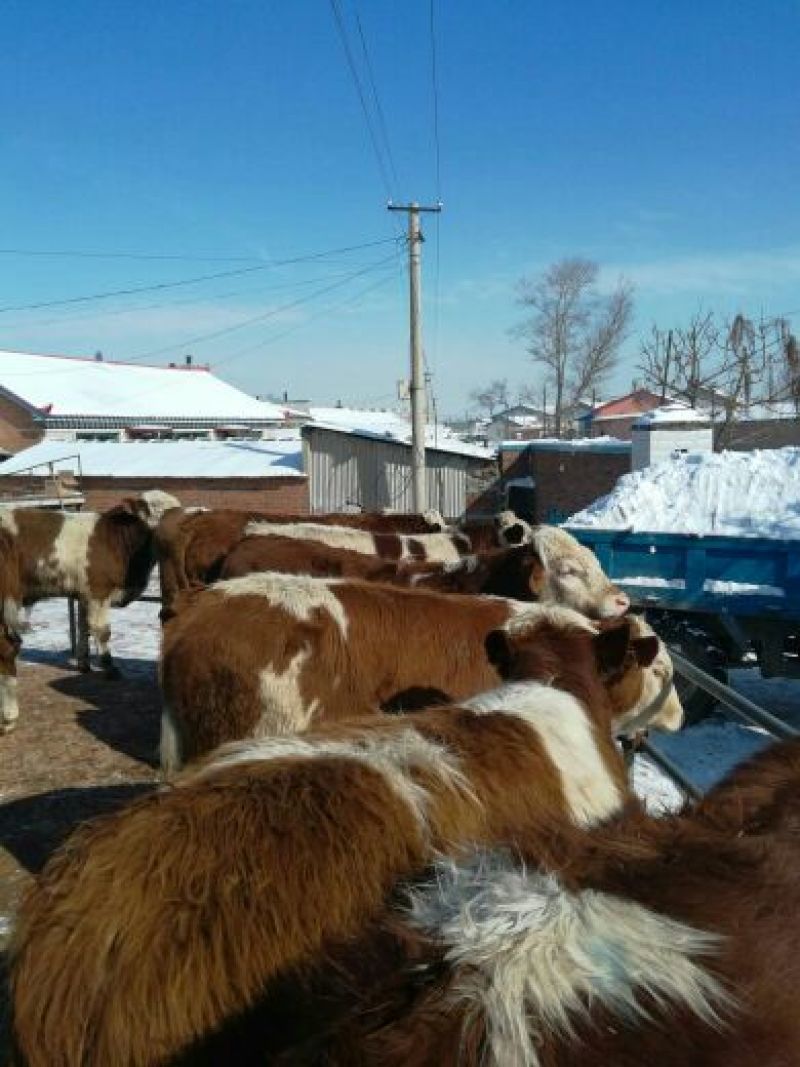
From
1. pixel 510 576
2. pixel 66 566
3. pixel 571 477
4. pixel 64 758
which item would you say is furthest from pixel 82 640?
pixel 571 477

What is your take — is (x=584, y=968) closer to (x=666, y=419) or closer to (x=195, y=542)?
(x=195, y=542)

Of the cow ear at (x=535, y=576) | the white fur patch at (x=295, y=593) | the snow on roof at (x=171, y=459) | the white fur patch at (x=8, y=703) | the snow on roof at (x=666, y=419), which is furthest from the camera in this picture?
the snow on roof at (x=171, y=459)

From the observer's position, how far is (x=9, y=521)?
31.4 feet

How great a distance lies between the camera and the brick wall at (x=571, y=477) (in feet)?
68.0

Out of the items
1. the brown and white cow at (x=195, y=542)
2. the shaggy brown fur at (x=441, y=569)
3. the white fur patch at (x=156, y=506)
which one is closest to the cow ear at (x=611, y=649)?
the shaggy brown fur at (x=441, y=569)

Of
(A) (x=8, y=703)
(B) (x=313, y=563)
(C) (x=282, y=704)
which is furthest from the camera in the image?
(A) (x=8, y=703)

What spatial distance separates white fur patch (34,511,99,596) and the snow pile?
6.07 metres

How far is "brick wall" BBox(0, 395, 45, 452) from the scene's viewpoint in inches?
1778

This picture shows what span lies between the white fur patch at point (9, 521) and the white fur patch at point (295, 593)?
571 cm

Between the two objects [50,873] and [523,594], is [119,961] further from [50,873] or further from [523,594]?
[523,594]

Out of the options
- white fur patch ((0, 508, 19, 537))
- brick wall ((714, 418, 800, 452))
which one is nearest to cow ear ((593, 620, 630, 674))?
white fur patch ((0, 508, 19, 537))

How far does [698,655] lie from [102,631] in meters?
6.57

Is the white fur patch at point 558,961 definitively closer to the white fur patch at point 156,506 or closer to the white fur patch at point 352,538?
the white fur patch at point 352,538

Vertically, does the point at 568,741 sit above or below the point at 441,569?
below
